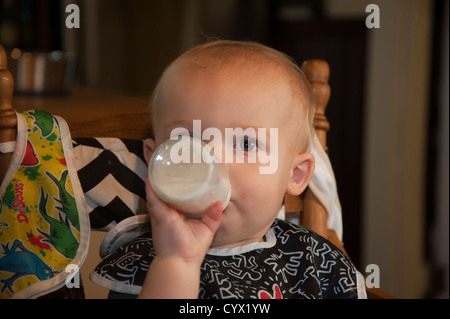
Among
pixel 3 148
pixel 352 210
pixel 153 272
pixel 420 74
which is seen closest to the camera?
pixel 153 272

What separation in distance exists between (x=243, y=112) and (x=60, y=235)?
0.96 ft

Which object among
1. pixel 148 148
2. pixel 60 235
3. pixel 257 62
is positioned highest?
pixel 257 62

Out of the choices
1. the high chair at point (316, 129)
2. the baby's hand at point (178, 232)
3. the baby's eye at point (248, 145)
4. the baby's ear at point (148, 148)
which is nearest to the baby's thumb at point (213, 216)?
the baby's hand at point (178, 232)

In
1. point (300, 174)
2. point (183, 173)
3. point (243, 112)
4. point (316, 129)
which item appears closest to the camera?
point (183, 173)

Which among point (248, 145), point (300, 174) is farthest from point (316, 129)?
point (248, 145)

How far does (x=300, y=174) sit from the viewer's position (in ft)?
2.52

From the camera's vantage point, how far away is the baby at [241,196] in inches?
22.6

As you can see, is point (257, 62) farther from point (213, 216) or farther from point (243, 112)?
point (213, 216)
